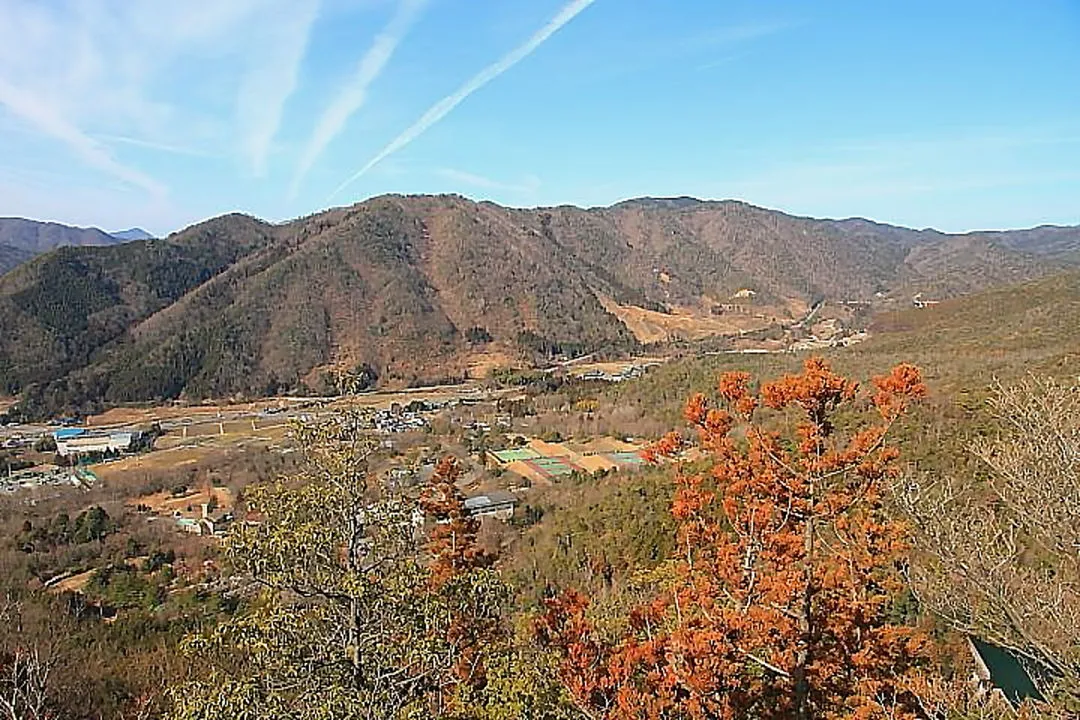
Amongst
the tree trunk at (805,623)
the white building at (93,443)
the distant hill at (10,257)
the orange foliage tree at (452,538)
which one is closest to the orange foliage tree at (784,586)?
the tree trunk at (805,623)

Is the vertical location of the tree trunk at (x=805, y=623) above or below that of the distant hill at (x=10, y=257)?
below

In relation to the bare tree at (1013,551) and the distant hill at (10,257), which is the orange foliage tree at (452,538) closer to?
the bare tree at (1013,551)

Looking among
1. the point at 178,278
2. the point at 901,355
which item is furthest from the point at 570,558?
the point at 178,278

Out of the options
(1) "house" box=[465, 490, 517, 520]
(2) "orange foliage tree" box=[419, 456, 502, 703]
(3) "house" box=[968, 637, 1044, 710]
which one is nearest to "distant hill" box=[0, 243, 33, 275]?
(1) "house" box=[465, 490, 517, 520]

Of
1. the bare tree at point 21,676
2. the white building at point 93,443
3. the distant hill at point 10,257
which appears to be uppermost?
the distant hill at point 10,257

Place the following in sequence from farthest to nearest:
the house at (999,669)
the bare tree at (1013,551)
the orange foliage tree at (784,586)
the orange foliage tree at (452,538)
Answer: the house at (999,669) → the orange foliage tree at (452,538) → the orange foliage tree at (784,586) → the bare tree at (1013,551)

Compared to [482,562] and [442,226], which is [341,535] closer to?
[482,562]

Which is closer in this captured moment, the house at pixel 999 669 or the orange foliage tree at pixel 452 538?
the orange foliage tree at pixel 452 538
